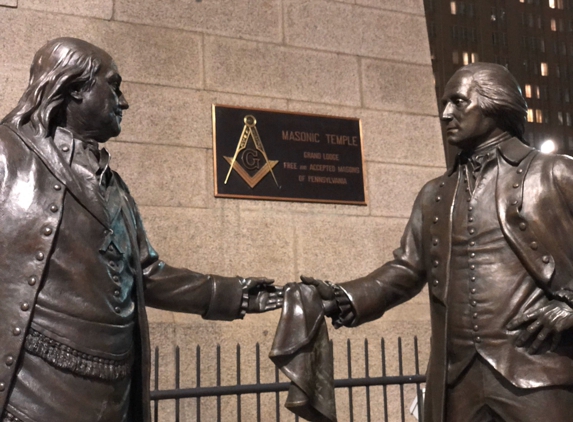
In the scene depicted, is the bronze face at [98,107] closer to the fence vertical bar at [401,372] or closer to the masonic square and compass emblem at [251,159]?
the masonic square and compass emblem at [251,159]

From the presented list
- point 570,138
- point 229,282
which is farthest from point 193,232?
point 570,138

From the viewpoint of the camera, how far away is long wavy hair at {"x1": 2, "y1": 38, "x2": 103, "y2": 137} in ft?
14.0

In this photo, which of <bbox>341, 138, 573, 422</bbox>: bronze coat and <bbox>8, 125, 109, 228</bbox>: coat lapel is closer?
<bbox>8, 125, 109, 228</bbox>: coat lapel

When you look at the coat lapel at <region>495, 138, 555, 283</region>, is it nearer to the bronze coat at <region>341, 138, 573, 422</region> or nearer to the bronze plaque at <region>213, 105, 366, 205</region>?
the bronze coat at <region>341, 138, 573, 422</region>

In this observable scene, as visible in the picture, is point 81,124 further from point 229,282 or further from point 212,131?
point 212,131

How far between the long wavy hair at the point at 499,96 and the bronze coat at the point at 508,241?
12 cm

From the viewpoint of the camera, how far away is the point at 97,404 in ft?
13.1

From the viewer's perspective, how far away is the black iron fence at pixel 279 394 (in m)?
6.53

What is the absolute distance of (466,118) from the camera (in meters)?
4.94

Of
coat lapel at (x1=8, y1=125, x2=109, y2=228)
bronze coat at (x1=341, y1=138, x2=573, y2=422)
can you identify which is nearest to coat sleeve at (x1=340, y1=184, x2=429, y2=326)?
bronze coat at (x1=341, y1=138, x2=573, y2=422)

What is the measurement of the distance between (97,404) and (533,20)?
10.1 metres

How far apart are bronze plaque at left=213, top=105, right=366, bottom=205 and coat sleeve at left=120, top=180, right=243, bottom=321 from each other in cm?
254

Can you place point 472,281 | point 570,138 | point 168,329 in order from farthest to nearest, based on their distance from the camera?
point 570,138 < point 168,329 < point 472,281

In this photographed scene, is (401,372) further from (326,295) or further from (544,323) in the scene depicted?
(544,323)
